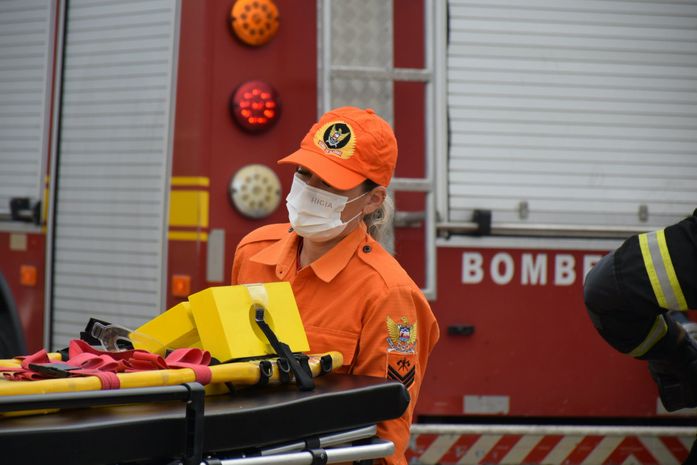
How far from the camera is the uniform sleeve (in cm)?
283

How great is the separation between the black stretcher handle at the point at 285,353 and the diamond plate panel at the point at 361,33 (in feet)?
7.51

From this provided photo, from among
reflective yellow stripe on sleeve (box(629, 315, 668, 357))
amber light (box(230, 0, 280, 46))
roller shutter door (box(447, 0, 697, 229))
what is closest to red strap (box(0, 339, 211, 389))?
reflective yellow stripe on sleeve (box(629, 315, 668, 357))

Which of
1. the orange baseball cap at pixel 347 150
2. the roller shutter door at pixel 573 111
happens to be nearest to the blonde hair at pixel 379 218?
the orange baseball cap at pixel 347 150

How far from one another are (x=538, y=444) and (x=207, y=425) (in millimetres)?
2909

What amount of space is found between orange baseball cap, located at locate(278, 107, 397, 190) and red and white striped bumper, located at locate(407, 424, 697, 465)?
213cm

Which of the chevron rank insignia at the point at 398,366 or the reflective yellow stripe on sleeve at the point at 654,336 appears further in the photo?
the reflective yellow stripe on sleeve at the point at 654,336

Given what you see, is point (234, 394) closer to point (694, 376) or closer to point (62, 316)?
point (694, 376)

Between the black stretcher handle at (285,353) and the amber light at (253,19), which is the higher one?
the amber light at (253,19)

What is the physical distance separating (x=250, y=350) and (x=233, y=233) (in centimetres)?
218

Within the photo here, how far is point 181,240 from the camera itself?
479cm

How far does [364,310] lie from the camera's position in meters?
2.89

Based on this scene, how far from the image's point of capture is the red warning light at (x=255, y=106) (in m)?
4.77

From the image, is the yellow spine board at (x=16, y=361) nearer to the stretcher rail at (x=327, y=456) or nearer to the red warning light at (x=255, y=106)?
the stretcher rail at (x=327, y=456)

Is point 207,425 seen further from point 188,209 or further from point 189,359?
point 188,209
